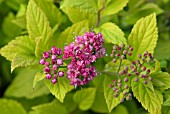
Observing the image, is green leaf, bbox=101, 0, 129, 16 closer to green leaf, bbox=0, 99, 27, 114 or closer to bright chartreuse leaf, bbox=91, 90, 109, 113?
bright chartreuse leaf, bbox=91, 90, 109, 113

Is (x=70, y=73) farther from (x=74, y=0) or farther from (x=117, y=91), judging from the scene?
(x=74, y=0)

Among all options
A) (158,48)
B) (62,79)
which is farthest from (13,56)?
(158,48)

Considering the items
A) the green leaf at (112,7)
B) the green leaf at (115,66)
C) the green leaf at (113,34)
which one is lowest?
the green leaf at (115,66)

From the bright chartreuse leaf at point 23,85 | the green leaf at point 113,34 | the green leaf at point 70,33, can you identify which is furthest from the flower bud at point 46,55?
the bright chartreuse leaf at point 23,85

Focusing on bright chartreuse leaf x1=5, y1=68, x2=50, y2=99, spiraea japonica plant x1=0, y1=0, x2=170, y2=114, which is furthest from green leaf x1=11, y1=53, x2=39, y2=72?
bright chartreuse leaf x1=5, y1=68, x2=50, y2=99

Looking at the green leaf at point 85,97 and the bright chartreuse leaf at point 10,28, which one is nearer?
the green leaf at point 85,97

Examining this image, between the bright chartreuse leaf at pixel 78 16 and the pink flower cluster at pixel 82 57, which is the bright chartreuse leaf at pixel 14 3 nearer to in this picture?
the bright chartreuse leaf at pixel 78 16

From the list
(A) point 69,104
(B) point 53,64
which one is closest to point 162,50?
(A) point 69,104
